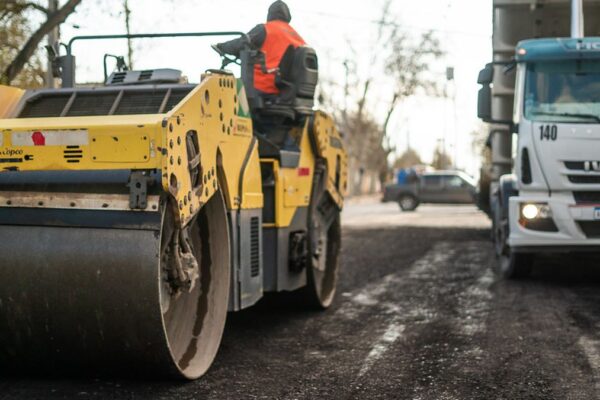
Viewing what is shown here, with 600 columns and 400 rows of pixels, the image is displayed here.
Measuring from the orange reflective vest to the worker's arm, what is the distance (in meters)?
0.09

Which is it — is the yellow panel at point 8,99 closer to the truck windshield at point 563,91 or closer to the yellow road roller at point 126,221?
the yellow road roller at point 126,221

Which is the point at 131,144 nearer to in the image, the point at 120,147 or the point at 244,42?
the point at 120,147

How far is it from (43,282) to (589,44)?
6558 mm

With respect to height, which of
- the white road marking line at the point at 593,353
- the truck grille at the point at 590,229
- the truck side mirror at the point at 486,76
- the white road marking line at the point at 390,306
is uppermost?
the truck side mirror at the point at 486,76

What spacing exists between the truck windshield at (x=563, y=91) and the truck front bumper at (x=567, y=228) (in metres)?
0.76

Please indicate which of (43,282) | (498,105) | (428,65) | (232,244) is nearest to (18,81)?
(498,105)

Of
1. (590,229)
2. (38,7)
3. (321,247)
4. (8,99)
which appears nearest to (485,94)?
(590,229)

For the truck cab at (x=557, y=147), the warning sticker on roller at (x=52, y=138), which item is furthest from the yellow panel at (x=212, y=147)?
the truck cab at (x=557, y=147)

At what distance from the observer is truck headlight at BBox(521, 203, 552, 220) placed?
30.7 ft

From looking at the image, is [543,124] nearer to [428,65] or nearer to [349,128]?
[428,65]

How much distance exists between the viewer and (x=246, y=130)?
235 inches

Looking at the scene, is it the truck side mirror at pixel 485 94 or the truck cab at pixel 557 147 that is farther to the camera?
the truck side mirror at pixel 485 94

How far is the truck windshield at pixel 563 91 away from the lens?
9.19m

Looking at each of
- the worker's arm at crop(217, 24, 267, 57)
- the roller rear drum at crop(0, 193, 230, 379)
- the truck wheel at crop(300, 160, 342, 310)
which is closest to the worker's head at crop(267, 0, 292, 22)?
the worker's arm at crop(217, 24, 267, 57)
